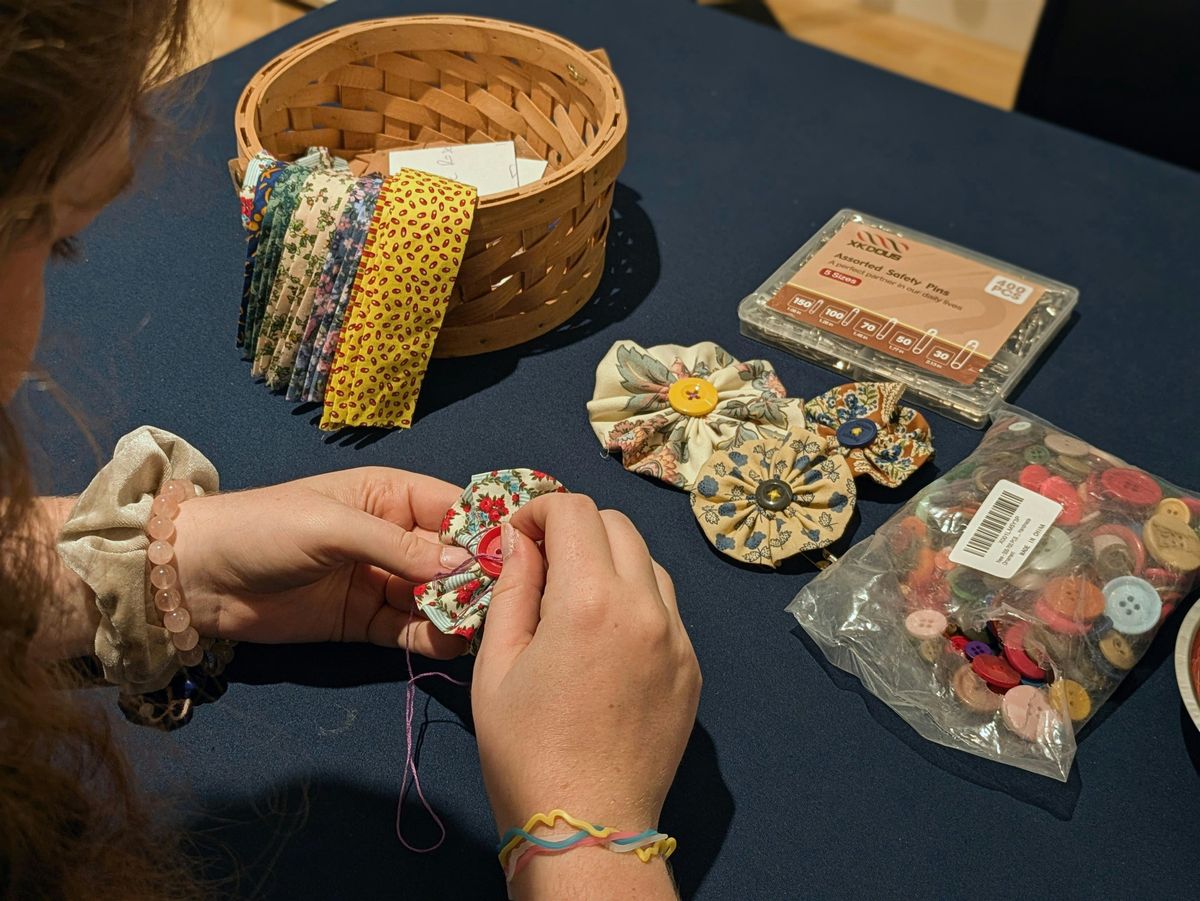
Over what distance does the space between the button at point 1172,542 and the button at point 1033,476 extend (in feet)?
0.29

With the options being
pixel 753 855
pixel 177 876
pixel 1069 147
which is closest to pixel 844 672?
pixel 753 855

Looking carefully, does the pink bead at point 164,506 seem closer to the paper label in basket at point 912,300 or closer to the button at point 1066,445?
the paper label in basket at point 912,300

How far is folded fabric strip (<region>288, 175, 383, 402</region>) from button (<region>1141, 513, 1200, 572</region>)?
2.39 ft

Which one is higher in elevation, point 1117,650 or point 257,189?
point 257,189

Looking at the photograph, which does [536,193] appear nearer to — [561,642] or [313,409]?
[313,409]

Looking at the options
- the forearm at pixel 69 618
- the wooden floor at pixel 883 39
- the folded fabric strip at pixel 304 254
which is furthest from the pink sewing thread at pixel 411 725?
the wooden floor at pixel 883 39

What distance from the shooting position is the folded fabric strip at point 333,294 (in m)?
0.99

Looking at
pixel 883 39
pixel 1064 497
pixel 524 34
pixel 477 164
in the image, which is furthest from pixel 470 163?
pixel 883 39

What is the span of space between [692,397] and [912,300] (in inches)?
11.5

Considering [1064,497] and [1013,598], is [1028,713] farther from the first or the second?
[1064,497]

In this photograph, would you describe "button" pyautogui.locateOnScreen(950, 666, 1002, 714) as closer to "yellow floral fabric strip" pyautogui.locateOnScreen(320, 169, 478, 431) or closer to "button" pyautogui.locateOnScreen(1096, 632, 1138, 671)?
"button" pyautogui.locateOnScreen(1096, 632, 1138, 671)

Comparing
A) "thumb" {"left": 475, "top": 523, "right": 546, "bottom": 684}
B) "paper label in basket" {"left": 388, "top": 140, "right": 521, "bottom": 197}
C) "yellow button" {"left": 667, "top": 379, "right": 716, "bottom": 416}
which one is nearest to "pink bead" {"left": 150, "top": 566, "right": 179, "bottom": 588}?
"thumb" {"left": 475, "top": 523, "right": 546, "bottom": 684}

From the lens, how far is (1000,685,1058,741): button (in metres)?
0.79

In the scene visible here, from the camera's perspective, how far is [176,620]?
796 millimetres
